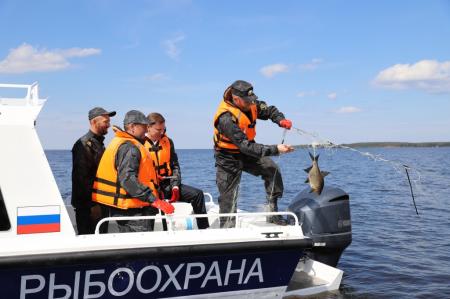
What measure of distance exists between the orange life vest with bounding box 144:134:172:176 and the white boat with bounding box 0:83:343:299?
1423mm

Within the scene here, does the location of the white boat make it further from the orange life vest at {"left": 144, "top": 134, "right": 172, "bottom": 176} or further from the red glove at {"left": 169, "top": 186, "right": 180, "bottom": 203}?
the orange life vest at {"left": 144, "top": 134, "right": 172, "bottom": 176}

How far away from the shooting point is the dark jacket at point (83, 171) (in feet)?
15.5

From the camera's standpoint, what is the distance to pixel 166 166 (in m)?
5.62

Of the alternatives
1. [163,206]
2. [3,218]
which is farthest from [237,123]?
[3,218]

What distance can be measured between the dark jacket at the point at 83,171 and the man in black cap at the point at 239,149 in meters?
1.28

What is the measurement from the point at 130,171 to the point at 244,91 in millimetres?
1504

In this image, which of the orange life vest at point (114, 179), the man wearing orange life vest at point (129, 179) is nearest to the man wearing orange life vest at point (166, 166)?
the man wearing orange life vest at point (129, 179)

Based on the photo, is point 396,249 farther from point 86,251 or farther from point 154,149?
point 86,251

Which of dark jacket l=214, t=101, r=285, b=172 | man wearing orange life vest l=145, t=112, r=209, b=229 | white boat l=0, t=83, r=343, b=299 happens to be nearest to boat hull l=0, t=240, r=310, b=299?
white boat l=0, t=83, r=343, b=299

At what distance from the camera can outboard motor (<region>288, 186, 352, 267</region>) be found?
5.44m

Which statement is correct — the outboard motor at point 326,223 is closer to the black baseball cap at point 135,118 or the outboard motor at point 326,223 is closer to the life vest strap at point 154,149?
the life vest strap at point 154,149

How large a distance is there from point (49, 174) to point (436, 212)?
10699 mm

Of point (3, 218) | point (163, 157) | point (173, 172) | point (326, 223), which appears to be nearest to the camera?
point (3, 218)

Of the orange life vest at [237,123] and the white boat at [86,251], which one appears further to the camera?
the orange life vest at [237,123]
